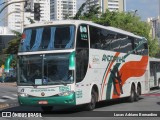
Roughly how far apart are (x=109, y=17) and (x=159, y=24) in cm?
8183

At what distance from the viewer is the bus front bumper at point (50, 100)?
1554cm

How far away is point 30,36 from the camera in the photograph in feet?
54.7

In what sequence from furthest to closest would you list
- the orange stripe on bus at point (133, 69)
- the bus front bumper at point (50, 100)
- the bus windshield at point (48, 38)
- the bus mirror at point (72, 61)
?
the orange stripe on bus at point (133, 69) < the bus windshield at point (48, 38) < the bus front bumper at point (50, 100) < the bus mirror at point (72, 61)

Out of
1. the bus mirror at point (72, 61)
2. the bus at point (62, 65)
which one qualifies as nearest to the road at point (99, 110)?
the bus at point (62, 65)

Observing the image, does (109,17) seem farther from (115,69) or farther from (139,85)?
(115,69)

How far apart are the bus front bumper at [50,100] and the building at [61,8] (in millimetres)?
56483

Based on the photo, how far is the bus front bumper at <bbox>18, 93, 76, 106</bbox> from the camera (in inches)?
612

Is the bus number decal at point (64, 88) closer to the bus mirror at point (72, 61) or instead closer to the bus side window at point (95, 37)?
the bus mirror at point (72, 61)

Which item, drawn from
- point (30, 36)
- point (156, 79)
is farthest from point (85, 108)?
point (156, 79)

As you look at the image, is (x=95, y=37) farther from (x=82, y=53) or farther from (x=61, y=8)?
(x=61, y=8)

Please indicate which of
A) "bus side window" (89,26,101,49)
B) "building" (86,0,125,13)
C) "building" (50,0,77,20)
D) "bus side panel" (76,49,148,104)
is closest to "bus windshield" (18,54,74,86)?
"bus side panel" (76,49,148,104)

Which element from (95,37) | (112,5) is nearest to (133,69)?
(95,37)

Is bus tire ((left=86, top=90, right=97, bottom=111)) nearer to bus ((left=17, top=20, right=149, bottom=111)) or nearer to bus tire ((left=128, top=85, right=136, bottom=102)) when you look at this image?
bus ((left=17, top=20, right=149, bottom=111))

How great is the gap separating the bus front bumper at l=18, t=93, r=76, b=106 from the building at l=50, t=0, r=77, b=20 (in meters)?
56.5
